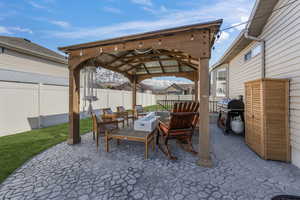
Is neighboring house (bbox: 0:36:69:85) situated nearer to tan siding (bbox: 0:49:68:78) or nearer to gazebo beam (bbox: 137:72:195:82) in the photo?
tan siding (bbox: 0:49:68:78)

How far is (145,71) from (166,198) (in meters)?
6.14

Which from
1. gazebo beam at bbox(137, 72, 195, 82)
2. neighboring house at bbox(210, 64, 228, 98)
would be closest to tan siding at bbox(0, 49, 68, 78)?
gazebo beam at bbox(137, 72, 195, 82)

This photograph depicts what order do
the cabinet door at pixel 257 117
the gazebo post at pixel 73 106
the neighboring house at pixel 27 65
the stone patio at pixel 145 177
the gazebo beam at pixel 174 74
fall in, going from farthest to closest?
the gazebo beam at pixel 174 74 < the neighboring house at pixel 27 65 < the gazebo post at pixel 73 106 < the cabinet door at pixel 257 117 < the stone patio at pixel 145 177

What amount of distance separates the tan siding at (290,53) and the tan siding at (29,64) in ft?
28.6

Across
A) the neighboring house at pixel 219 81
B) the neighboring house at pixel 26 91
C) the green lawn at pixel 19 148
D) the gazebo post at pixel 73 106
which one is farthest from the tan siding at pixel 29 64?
the neighboring house at pixel 219 81

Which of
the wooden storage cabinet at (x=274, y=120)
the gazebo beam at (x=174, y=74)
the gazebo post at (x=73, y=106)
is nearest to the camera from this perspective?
the wooden storage cabinet at (x=274, y=120)

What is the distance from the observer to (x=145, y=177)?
2.18 m

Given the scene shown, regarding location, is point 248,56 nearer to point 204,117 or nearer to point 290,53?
point 290,53

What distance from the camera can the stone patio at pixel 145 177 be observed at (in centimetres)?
181

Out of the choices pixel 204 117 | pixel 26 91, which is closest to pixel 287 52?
pixel 204 117

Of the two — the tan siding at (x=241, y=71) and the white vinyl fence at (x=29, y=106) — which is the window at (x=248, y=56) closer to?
the tan siding at (x=241, y=71)

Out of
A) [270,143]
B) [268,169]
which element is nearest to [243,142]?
[270,143]

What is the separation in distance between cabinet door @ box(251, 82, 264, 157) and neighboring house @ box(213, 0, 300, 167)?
50cm

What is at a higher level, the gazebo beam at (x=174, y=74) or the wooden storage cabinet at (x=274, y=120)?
the gazebo beam at (x=174, y=74)
